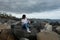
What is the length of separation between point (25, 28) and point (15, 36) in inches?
61.2

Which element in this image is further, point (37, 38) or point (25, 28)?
point (25, 28)

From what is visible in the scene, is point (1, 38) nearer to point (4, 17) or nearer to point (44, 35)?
point (44, 35)

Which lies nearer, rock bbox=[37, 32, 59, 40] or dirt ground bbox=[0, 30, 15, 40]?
rock bbox=[37, 32, 59, 40]

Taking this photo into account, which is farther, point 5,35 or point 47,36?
point 5,35

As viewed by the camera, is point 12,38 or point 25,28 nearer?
point 12,38

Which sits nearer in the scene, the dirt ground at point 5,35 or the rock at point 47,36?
the rock at point 47,36

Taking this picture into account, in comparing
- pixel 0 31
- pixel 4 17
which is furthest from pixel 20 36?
pixel 4 17

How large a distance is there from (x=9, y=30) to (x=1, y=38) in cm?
95

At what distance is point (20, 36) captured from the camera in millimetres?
17031

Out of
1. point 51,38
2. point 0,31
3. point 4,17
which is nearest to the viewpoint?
point 51,38

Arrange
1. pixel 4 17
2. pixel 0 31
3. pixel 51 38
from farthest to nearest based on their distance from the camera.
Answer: pixel 4 17, pixel 0 31, pixel 51 38

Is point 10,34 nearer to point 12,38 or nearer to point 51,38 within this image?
point 12,38

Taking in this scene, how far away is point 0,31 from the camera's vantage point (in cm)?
1752

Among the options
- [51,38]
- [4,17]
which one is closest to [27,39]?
[51,38]
